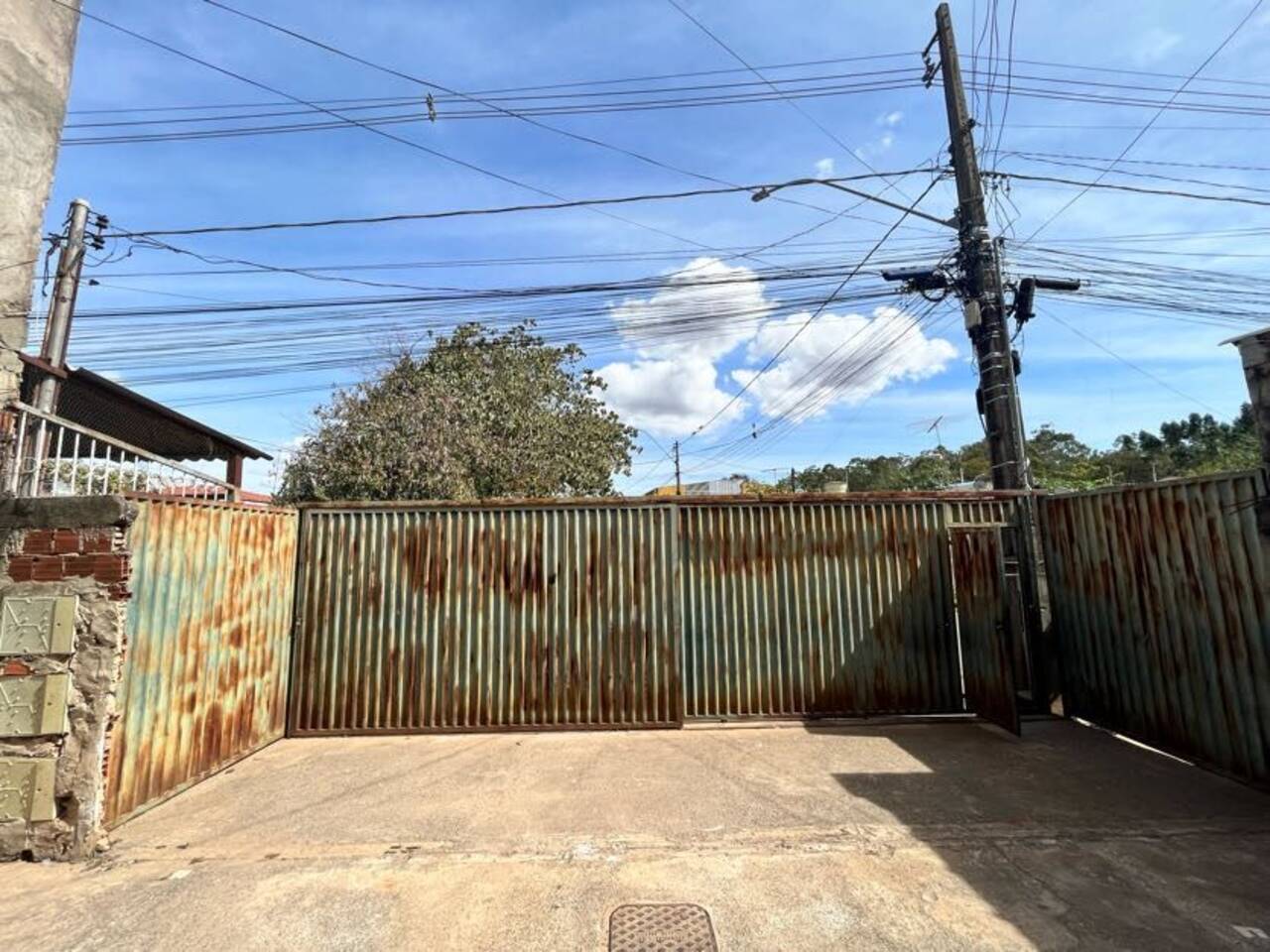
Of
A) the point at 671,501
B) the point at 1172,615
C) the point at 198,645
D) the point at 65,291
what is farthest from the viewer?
the point at 65,291

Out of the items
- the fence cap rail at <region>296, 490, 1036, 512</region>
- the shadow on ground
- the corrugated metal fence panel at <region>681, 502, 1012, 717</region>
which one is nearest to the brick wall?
the fence cap rail at <region>296, 490, 1036, 512</region>

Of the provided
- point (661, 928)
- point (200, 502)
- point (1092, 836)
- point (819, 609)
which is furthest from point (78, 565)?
point (1092, 836)

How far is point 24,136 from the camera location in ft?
20.0

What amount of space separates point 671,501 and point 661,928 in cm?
407

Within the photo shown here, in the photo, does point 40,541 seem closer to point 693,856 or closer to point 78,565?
point 78,565

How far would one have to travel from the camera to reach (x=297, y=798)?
4.39 metres

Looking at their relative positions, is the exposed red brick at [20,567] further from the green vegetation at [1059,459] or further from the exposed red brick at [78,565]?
the green vegetation at [1059,459]

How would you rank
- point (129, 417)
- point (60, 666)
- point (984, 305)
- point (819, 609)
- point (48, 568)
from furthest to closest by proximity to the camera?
point (129, 417) < point (984, 305) < point (819, 609) < point (48, 568) < point (60, 666)

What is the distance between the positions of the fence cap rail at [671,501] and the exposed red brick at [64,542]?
95.2 inches

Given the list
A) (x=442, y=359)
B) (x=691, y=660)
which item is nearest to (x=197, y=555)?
(x=691, y=660)

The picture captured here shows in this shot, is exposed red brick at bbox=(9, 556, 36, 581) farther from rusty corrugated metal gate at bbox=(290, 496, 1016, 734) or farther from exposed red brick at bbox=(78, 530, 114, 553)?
rusty corrugated metal gate at bbox=(290, 496, 1016, 734)

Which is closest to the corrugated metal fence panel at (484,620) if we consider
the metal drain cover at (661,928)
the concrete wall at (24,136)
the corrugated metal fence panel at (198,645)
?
the corrugated metal fence panel at (198,645)

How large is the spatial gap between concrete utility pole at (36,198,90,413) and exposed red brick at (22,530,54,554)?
25.8 ft

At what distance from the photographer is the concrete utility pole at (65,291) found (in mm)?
9789
